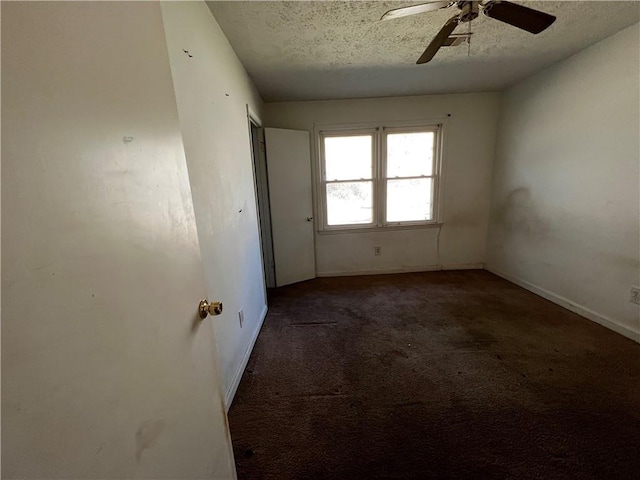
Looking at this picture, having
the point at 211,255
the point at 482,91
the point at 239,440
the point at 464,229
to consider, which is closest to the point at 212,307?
the point at 211,255

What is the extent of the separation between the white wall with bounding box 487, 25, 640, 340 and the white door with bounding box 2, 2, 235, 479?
10.2 ft

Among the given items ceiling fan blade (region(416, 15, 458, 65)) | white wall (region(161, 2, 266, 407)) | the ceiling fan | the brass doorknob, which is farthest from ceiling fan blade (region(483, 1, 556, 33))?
the brass doorknob

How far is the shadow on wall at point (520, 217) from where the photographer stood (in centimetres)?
282

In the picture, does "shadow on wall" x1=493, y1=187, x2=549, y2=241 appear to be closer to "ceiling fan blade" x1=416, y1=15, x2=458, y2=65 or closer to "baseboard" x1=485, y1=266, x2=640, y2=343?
"baseboard" x1=485, y1=266, x2=640, y2=343

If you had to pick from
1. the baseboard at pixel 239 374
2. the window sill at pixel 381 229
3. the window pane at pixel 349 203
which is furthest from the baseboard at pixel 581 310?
the baseboard at pixel 239 374

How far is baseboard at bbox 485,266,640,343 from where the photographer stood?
6.70 feet

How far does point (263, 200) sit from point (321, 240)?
3.26 ft

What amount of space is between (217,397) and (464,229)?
3730mm

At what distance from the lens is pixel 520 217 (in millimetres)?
3049

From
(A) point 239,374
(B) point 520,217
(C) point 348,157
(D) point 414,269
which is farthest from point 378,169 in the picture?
(A) point 239,374

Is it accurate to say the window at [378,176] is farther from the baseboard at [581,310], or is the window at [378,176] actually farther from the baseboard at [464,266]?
the baseboard at [581,310]

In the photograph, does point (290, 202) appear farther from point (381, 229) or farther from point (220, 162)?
point (220, 162)

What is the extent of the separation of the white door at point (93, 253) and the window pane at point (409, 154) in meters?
3.11

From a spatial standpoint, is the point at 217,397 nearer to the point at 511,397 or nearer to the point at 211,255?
the point at 211,255
